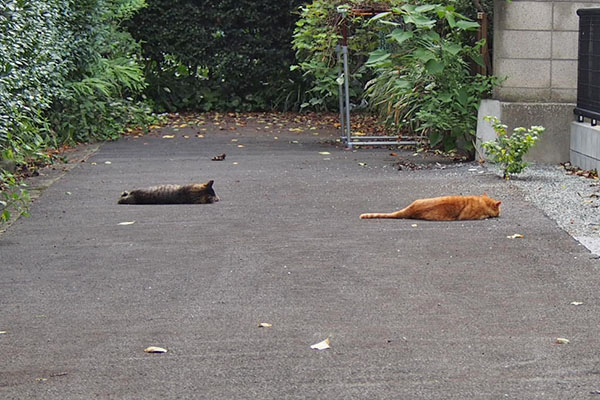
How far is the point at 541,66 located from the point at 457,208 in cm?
363

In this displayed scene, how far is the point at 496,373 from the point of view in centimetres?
403

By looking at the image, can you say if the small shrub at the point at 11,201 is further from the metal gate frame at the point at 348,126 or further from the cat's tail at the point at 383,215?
the metal gate frame at the point at 348,126

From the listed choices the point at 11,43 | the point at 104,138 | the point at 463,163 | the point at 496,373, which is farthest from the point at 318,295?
the point at 104,138

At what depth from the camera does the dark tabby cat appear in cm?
827

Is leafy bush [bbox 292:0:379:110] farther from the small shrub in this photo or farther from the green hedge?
the small shrub

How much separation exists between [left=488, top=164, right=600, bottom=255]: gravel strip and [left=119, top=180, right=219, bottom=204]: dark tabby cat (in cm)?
274

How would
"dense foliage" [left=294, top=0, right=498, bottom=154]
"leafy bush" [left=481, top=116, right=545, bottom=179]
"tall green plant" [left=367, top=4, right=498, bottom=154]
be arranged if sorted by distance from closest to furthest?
"leafy bush" [left=481, top=116, right=545, bottom=179], "tall green plant" [left=367, top=4, right=498, bottom=154], "dense foliage" [left=294, top=0, right=498, bottom=154]

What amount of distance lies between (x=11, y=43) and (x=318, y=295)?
15.5 ft

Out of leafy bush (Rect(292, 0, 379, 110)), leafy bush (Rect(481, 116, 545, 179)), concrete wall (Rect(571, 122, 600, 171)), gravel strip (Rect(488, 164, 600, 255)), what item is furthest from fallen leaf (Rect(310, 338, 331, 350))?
leafy bush (Rect(292, 0, 379, 110))

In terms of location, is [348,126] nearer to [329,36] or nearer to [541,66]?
[329,36]

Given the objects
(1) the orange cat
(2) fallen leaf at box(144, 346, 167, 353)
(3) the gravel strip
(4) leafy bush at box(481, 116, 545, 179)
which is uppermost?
(4) leafy bush at box(481, 116, 545, 179)

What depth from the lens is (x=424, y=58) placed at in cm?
1012

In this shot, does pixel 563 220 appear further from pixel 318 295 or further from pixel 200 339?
pixel 200 339

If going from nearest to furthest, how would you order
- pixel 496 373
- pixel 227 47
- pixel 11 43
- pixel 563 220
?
pixel 496 373 → pixel 563 220 → pixel 11 43 → pixel 227 47
